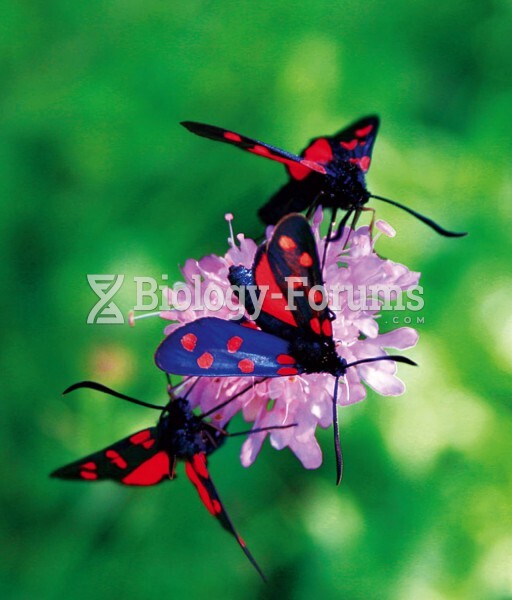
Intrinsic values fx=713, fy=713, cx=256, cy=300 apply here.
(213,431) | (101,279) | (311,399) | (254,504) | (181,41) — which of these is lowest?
(254,504)

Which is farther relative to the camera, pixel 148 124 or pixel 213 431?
pixel 148 124

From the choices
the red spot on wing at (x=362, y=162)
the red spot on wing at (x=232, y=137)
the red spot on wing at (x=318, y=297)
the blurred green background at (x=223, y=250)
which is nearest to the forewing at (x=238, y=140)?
the red spot on wing at (x=232, y=137)

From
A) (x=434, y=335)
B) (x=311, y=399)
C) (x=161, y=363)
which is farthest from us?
(x=434, y=335)

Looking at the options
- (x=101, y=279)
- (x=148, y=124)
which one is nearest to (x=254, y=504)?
(x=101, y=279)

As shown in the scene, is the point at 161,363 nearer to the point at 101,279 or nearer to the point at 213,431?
the point at 213,431

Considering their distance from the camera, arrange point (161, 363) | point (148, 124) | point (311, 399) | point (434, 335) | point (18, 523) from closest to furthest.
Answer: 1. point (161, 363)
2. point (311, 399)
3. point (434, 335)
4. point (18, 523)
5. point (148, 124)

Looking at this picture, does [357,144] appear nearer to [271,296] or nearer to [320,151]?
[320,151]

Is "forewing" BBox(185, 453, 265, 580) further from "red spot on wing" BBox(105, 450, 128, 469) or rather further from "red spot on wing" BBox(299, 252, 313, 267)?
"red spot on wing" BBox(299, 252, 313, 267)

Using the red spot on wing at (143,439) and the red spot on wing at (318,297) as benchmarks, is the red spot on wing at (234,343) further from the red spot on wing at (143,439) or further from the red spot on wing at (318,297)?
the red spot on wing at (143,439)
